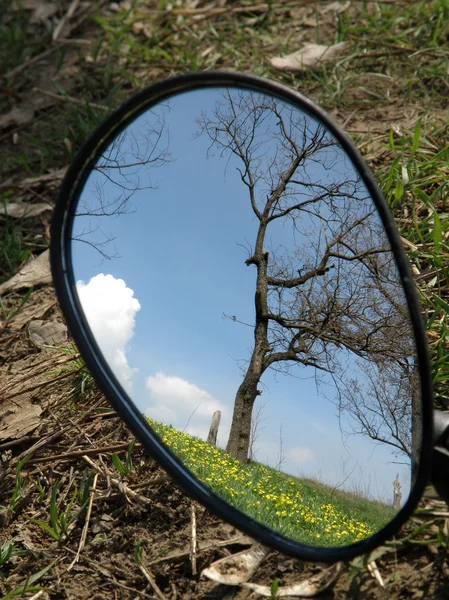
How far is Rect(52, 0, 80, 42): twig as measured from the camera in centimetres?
464

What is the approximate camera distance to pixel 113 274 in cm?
154

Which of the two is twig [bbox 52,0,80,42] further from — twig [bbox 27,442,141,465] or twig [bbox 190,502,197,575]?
twig [bbox 190,502,197,575]

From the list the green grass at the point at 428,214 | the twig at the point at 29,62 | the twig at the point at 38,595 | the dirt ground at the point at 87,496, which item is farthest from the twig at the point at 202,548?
the twig at the point at 29,62

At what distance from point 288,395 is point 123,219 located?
0.63 meters

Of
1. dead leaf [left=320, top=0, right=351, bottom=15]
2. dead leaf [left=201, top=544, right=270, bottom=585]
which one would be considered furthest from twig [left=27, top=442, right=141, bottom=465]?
dead leaf [left=320, top=0, right=351, bottom=15]

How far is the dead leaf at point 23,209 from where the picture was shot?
3.40 m

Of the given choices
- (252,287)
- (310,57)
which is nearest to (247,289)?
(252,287)

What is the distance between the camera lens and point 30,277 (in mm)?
3012

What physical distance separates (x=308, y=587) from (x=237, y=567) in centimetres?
20

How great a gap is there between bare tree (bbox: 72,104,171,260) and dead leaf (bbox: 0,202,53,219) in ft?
6.41

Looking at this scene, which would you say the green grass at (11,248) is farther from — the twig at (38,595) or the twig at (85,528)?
the twig at (38,595)

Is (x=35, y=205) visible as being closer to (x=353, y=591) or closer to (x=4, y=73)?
(x=4, y=73)

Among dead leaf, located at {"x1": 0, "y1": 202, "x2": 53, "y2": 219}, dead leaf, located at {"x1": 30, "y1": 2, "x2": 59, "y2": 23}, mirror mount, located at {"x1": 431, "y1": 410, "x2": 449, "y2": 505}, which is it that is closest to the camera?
mirror mount, located at {"x1": 431, "y1": 410, "x2": 449, "y2": 505}

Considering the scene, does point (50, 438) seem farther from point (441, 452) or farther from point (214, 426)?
point (441, 452)
